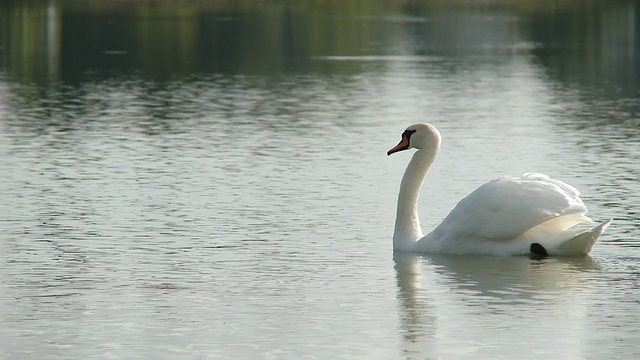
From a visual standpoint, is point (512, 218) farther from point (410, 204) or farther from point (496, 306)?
point (496, 306)

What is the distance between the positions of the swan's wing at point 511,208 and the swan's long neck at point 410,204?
344mm

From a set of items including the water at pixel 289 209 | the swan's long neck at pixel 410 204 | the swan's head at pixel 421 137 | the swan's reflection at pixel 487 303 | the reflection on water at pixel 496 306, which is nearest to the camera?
the reflection on water at pixel 496 306

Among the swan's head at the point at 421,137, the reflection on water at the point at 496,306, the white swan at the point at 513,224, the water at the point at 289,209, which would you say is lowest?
the reflection on water at the point at 496,306

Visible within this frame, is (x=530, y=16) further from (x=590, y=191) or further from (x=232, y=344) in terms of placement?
(x=232, y=344)

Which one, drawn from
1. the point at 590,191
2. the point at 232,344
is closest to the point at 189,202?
the point at 590,191

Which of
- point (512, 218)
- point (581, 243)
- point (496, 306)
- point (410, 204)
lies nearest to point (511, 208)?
point (512, 218)

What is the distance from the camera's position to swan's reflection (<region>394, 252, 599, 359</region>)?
9.23m

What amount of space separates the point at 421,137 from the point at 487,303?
2858 mm

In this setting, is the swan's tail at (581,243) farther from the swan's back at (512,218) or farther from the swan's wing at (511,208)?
the swan's wing at (511,208)

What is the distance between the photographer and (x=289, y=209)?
47.9ft

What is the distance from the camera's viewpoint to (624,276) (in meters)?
11.4

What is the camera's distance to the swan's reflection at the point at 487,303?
923 centimetres

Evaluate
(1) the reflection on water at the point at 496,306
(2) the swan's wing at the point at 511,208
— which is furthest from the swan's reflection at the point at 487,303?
(2) the swan's wing at the point at 511,208

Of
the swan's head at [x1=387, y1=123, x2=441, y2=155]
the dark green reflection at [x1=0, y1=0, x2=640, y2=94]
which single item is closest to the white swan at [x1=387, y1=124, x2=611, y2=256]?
the swan's head at [x1=387, y1=123, x2=441, y2=155]
